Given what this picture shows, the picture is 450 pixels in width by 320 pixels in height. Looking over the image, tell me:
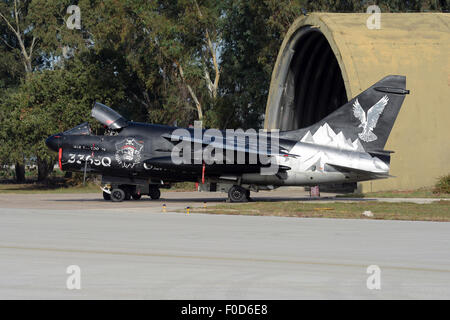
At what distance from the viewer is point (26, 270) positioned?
10.5 metres

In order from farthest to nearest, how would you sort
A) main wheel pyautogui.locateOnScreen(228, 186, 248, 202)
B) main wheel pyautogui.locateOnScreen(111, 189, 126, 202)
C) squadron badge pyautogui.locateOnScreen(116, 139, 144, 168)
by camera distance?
1. main wheel pyautogui.locateOnScreen(111, 189, 126, 202)
2. main wheel pyautogui.locateOnScreen(228, 186, 248, 202)
3. squadron badge pyautogui.locateOnScreen(116, 139, 144, 168)

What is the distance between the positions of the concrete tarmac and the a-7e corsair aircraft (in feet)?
26.8

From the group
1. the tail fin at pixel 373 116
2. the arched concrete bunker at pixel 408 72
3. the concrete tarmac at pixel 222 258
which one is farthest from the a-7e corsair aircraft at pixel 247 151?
the concrete tarmac at pixel 222 258

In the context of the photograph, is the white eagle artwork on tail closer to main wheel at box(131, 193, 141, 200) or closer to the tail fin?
the tail fin

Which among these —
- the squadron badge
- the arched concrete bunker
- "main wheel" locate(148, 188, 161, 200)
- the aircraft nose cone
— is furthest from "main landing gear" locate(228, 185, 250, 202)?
the arched concrete bunker

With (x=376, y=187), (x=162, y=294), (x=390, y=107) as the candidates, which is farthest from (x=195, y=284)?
(x=376, y=187)

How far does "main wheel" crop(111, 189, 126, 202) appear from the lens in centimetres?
3024

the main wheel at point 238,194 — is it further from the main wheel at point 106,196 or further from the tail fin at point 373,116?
the main wheel at point 106,196

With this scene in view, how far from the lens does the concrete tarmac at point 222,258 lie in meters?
9.00

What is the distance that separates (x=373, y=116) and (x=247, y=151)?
548 cm

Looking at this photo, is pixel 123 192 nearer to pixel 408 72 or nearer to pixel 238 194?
pixel 238 194
